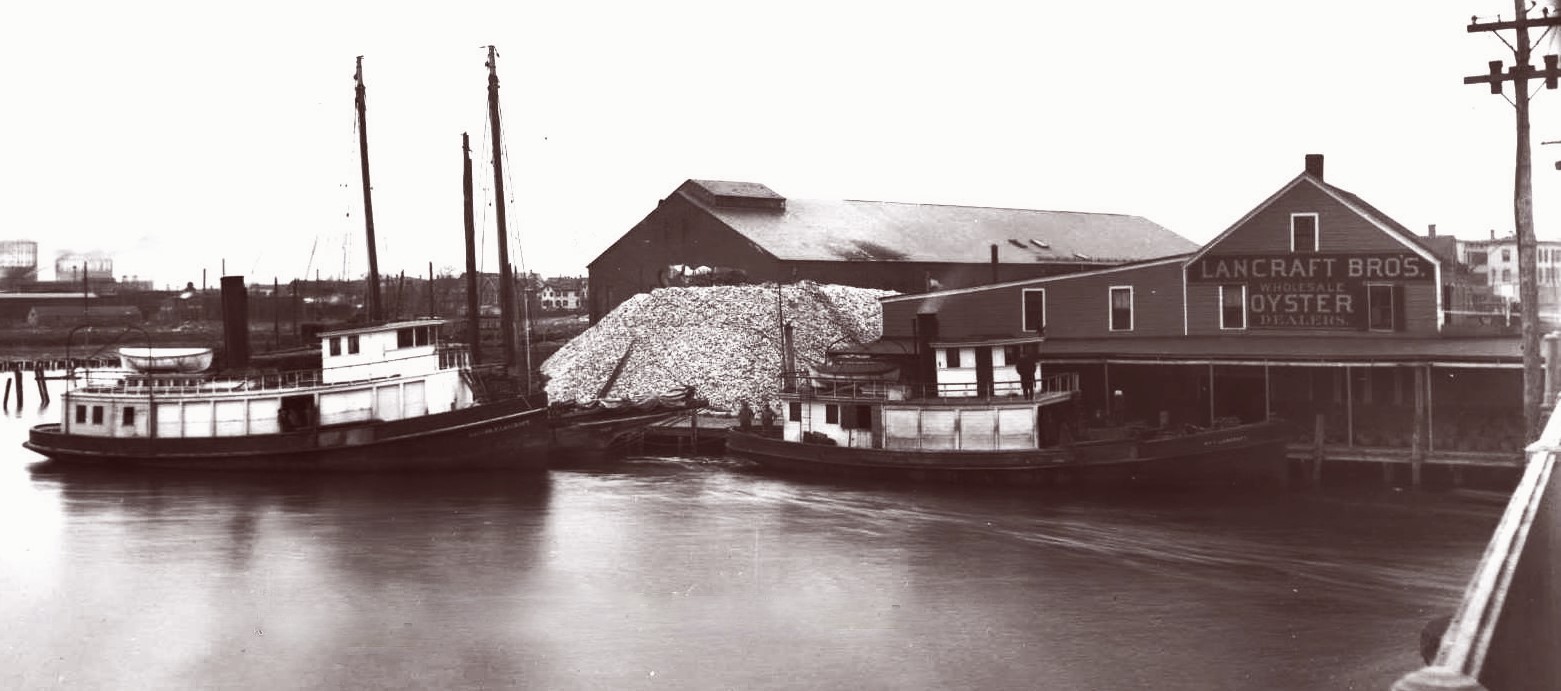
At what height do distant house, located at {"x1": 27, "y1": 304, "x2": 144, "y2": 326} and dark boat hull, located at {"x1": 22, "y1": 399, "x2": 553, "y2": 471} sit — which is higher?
distant house, located at {"x1": 27, "y1": 304, "x2": 144, "y2": 326}

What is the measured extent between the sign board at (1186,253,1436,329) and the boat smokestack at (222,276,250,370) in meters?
31.8

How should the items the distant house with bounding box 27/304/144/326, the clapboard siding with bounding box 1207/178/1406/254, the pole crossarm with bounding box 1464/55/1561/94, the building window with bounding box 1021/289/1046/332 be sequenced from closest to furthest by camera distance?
the pole crossarm with bounding box 1464/55/1561/94 < the clapboard siding with bounding box 1207/178/1406/254 < the building window with bounding box 1021/289/1046/332 < the distant house with bounding box 27/304/144/326

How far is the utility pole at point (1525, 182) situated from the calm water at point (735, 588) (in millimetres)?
3312

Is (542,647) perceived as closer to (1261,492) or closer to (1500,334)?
(1261,492)

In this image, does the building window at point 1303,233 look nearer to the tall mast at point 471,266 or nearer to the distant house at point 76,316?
the tall mast at point 471,266

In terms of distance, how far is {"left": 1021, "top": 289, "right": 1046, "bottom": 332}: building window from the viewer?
43.9 meters

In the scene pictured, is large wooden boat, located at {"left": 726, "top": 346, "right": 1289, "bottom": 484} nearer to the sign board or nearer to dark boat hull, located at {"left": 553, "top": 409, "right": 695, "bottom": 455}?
dark boat hull, located at {"left": 553, "top": 409, "right": 695, "bottom": 455}

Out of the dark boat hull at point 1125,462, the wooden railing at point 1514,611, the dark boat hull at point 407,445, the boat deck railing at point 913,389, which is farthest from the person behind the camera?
the dark boat hull at point 407,445

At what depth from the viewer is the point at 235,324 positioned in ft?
147

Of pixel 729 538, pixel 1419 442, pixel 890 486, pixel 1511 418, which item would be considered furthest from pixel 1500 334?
pixel 729 538

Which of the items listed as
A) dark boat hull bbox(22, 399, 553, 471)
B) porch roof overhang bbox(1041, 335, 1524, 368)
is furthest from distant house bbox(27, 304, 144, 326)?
porch roof overhang bbox(1041, 335, 1524, 368)

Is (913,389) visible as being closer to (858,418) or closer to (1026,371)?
(858,418)

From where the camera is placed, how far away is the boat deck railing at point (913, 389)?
36375 millimetres

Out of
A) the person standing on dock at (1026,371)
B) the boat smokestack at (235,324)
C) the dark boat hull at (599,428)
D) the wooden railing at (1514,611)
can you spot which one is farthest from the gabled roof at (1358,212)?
the boat smokestack at (235,324)
